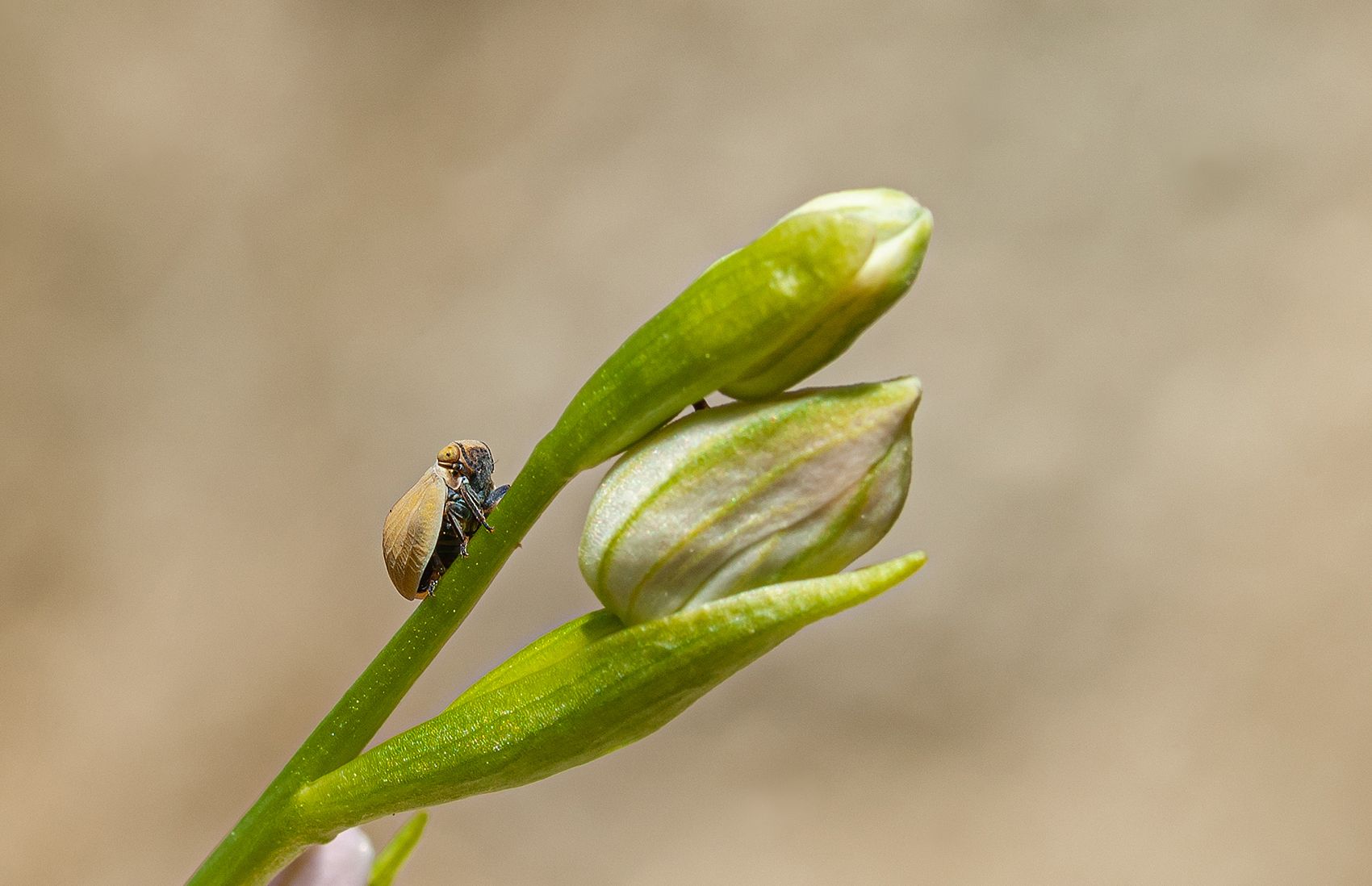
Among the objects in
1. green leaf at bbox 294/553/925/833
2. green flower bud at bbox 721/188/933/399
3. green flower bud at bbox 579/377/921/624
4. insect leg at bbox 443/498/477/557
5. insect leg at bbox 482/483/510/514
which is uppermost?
insect leg at bbox 482/483/510/514

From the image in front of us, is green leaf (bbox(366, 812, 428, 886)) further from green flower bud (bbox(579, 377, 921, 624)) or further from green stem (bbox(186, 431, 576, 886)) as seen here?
green flower bud (bbox(579, 377, 921, 624))

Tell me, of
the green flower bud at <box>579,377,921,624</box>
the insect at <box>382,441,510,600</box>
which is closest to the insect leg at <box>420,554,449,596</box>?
the insect at <box>382,441,510,600</box>

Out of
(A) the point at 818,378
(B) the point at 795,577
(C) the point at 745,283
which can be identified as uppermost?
(A) the point at 818,378

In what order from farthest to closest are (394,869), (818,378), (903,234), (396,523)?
(818,378) < (394,869) < (396,523) < (903,234)

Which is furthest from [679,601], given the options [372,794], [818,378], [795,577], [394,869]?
[818,378]

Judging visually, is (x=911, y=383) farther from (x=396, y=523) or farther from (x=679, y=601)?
(x=396, y=523)

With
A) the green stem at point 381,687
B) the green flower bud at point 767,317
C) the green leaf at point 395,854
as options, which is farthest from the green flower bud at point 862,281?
the green leaf at point 395,854
